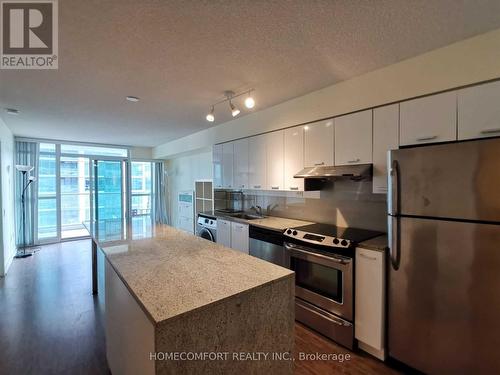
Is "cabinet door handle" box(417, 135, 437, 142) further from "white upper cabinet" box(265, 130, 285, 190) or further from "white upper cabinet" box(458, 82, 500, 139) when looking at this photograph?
"white upper cabinet" box(265, 130, 285, 190)

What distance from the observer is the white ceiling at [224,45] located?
56.6 inches

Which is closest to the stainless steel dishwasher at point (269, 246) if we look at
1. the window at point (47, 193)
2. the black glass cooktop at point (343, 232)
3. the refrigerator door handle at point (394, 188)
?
the black glass cooktop at point (343, 232)

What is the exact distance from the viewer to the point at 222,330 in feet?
3.66

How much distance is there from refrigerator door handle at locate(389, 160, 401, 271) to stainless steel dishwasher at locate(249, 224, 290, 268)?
109cm

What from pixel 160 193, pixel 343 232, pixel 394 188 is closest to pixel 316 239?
pixel 343 232

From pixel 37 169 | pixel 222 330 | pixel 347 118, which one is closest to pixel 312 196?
pixel 347 118

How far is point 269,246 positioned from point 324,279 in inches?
30.6

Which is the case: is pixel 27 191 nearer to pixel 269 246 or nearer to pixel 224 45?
pixel 269 246

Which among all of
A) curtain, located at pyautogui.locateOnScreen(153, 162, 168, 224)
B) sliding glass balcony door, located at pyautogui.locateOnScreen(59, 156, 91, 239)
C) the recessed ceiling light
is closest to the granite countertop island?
the recessed ceiling light

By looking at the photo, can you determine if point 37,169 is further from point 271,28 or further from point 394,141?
point 394,141

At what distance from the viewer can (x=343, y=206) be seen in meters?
2.88

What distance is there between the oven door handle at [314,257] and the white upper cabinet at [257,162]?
111 cm

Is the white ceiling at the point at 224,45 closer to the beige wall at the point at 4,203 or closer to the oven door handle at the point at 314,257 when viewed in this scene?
the beige wall at the point at 4,203

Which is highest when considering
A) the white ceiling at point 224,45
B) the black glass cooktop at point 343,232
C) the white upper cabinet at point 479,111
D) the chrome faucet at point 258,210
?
the white ceiling at point 224,45
